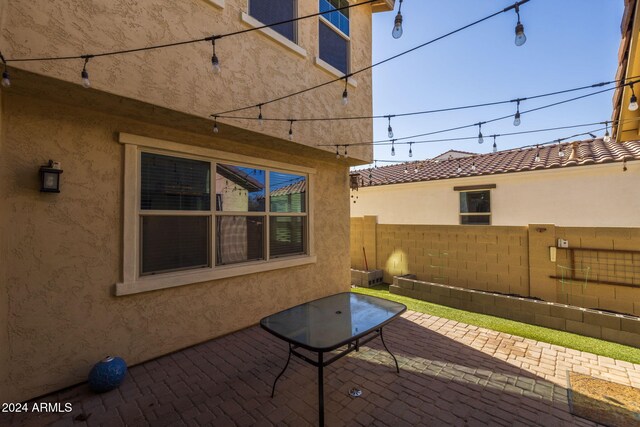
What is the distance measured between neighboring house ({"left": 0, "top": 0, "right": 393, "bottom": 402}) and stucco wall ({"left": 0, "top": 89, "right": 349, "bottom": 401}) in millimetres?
14

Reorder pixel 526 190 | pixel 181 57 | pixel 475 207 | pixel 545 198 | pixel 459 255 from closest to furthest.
Answer: pixel 181 57 < pixel 459 255 < pixel 545 198 < pixel 526 190 < pixel 475 207

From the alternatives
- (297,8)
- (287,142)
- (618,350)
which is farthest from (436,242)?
(297,8)

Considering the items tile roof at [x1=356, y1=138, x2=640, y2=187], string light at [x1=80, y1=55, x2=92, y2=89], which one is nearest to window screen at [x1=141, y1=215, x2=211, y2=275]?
string light at [x1=80, y1=55, x2=92, y2=89]

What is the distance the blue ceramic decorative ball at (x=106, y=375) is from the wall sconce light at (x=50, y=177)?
7.02 feet

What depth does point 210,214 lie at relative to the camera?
4.70 metres

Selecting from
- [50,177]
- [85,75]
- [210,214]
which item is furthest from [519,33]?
[50,177]

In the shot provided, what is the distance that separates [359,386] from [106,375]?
3.03 metres

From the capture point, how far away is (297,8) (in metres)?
5.07

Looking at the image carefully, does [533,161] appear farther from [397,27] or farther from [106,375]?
[106,375]

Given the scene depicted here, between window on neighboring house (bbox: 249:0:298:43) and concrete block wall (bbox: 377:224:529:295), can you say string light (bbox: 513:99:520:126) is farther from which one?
concrete block wall (bbox: 377:224:529:295)

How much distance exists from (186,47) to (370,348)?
5.10 meters

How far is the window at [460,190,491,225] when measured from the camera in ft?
33.3

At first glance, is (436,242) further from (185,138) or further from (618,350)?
(185,138)

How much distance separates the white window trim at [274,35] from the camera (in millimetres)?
4215
